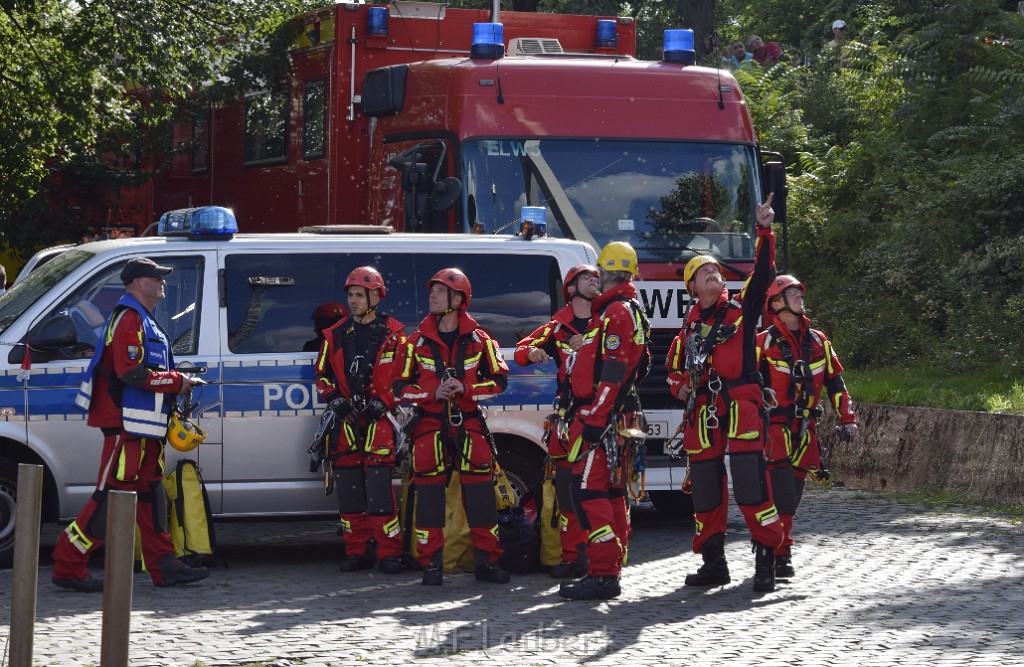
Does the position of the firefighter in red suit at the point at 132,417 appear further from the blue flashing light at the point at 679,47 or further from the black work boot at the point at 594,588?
the blue flashing light at the point at 679,47

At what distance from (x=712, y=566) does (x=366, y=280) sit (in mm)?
2628

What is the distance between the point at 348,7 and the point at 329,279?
3946 mm

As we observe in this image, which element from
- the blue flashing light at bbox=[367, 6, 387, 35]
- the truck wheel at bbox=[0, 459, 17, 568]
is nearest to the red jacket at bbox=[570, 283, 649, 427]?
the truck wheel at bbox=[0, 459, 17, 568]

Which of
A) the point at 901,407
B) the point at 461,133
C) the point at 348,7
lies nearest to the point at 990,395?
the point at 901,407

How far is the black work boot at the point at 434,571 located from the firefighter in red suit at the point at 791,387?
2.04 metres

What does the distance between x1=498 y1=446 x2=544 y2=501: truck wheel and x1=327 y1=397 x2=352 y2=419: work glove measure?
1278 mm

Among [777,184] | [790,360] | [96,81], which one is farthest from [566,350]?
[96,81]

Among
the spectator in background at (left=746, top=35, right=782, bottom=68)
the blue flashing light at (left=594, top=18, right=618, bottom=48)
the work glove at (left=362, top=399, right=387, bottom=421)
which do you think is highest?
the spectator in background at (left=746, top=35, right=782, bottom=68)

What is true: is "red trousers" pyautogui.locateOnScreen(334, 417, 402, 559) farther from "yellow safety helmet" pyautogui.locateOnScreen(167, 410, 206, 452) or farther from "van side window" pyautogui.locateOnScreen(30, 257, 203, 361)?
"van side window" pyautogui.locateOnScreen(30, 257, 203, 361)

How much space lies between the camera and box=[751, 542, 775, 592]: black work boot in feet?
30.4

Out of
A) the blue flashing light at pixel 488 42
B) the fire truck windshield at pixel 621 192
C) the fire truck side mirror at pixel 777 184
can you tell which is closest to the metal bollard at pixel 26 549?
the fire truck windshield at pixel 621 192

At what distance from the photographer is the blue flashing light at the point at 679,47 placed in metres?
12.8

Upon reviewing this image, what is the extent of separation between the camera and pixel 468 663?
739cm

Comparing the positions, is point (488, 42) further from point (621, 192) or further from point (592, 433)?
point (592, 433)
